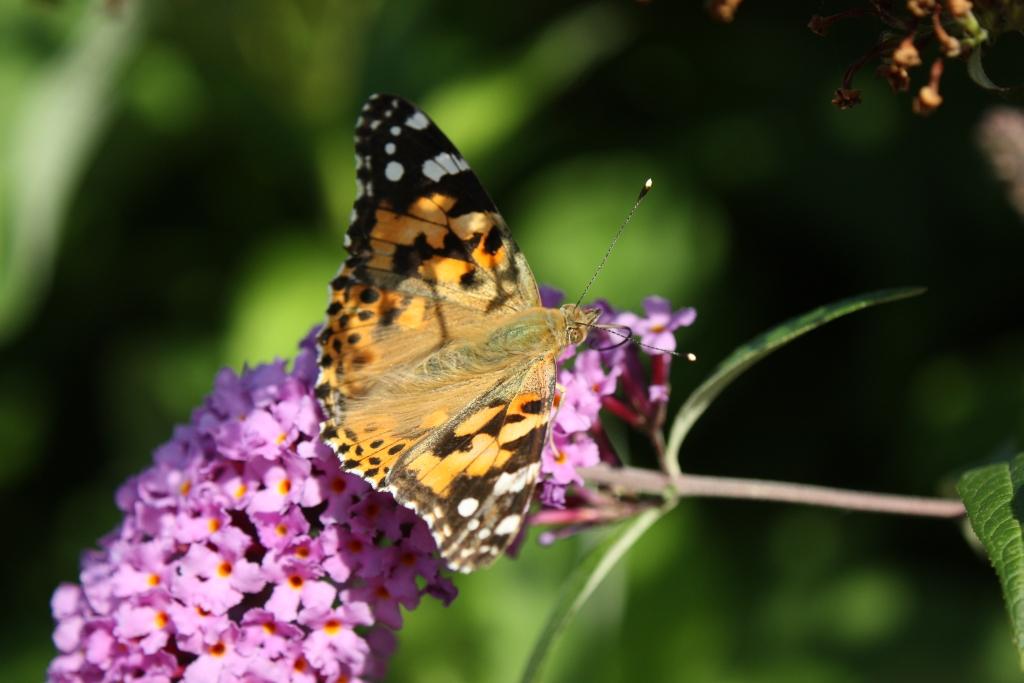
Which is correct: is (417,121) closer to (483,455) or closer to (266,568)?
(483,455)

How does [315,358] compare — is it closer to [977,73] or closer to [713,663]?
[977,73]

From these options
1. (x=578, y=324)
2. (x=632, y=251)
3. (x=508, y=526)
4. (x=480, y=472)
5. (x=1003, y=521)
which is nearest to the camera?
(x=1003, y=521)

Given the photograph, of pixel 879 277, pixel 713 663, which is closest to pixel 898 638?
pixel 713 663

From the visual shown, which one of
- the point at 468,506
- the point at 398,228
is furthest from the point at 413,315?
the point at 468,506

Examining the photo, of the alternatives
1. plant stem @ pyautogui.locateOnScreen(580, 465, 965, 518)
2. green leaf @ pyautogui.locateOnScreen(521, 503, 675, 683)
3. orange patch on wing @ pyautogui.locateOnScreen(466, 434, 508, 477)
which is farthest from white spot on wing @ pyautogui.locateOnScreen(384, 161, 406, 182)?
green leaf @ pyautogui.locateOnScreen(521, 503, 675, 683)

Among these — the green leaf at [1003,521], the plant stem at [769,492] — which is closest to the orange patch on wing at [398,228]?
the plant stem at [769,492]

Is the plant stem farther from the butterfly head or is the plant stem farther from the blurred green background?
the blurred green background
